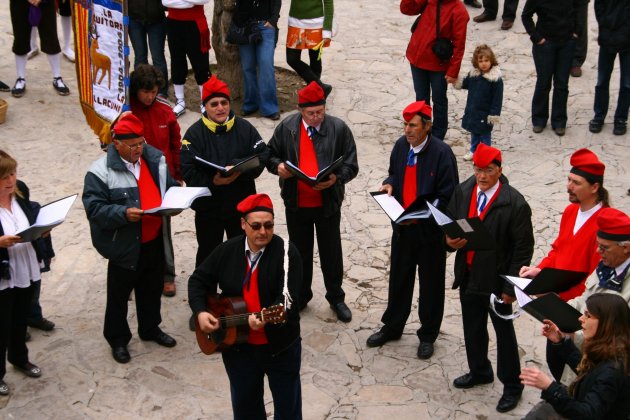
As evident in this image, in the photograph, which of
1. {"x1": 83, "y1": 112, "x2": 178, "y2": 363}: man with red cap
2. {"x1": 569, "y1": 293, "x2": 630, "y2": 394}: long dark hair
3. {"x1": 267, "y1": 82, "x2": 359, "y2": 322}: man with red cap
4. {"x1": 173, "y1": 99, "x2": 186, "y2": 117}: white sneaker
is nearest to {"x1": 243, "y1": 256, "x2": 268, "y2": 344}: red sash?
{"x1": 83, "y1": 112, "x2": 178, "y2": 363}: man with red cap

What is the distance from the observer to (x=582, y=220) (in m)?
6.45

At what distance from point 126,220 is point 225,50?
524 cm

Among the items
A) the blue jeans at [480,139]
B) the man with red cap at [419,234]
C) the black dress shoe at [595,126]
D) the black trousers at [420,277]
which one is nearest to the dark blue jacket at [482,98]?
the blue jeans at [480,139]

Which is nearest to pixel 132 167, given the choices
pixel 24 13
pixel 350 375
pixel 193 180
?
pixel 193 180

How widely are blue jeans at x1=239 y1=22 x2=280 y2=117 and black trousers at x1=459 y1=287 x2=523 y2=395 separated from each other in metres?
5.22

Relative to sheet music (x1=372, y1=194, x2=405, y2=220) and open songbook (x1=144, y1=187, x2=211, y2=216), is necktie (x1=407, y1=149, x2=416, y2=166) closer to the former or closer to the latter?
sheet music (x1=372, y1=194, x2=405, y2=220)

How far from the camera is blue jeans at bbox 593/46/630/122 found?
11148mm

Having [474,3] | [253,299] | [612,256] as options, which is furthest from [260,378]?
[474,3]

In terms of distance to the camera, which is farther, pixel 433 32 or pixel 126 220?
pixel 433 32

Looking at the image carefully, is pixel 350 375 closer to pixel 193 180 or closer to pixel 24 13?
pixel 193 180

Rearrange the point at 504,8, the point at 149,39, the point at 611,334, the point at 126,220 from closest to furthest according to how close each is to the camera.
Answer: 1. the point at 611,334
2. the point at 126,220
3. the point at 149,39
4. the point at 504,8

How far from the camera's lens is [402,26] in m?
14.9

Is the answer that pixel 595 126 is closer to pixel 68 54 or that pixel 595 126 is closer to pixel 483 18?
pixel 483 18

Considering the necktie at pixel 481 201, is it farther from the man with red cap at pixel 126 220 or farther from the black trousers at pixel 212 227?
the man with red cap at pixel 126 220
